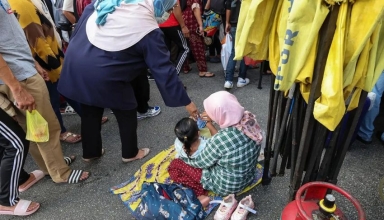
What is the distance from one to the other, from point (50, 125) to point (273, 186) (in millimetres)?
1756

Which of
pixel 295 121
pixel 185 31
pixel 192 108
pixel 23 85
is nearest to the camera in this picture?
pixel 295 121

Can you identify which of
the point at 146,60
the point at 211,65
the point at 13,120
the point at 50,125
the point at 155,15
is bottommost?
the point at 211,65

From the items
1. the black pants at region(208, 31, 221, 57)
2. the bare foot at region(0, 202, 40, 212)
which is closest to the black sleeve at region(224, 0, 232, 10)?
the black pants at region(208, 31, 221, 57)

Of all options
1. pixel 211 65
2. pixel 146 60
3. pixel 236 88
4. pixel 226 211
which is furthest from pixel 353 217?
pixel 211 65

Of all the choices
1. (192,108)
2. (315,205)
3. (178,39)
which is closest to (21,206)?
(192,108)

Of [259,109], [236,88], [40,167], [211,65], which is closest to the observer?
[40,167]

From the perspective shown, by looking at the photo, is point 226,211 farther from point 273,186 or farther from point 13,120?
point 13,120

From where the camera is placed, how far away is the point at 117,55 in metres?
1.98

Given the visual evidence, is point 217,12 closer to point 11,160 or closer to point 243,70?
point 243,70

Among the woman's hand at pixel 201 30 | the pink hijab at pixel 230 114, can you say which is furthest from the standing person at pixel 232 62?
the pink hijab at pixel 230 114

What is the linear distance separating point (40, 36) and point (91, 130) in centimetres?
84

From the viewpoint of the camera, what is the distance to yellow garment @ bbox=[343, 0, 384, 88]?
1121mm

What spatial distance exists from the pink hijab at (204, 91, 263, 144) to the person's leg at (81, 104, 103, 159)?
0.88 m

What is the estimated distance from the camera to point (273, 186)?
7.57 ft
